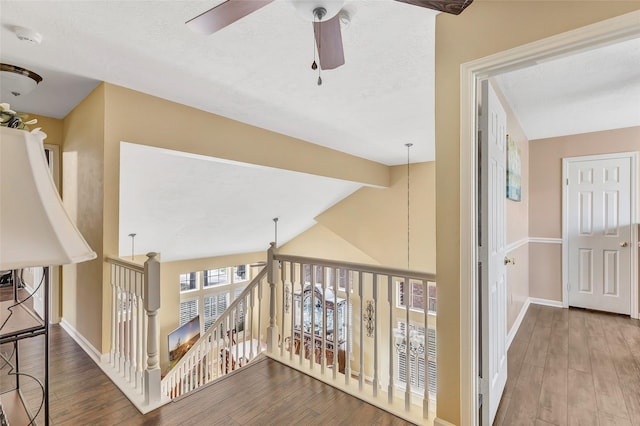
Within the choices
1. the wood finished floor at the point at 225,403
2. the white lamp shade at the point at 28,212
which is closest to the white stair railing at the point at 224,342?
the wood finished floor at the point at 225,403

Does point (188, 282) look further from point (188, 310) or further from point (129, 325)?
point (129, 325)

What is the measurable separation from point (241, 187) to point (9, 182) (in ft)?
13.6

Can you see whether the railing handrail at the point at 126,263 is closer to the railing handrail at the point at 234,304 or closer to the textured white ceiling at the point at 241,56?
the railing handrail at the point at 234,304

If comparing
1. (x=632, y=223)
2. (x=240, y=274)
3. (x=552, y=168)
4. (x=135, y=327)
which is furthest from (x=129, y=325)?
(x=240, y=274)

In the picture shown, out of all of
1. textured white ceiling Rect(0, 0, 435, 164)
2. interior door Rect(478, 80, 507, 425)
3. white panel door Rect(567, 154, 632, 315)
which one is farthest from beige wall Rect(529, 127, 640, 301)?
interior door Rect(478, 80, 507, 425)

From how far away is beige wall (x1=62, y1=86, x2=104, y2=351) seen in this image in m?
2.52

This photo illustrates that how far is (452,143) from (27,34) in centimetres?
259

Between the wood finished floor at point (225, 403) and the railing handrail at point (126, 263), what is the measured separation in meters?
0.87

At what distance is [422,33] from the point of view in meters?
1.83

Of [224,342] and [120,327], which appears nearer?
[120,327]

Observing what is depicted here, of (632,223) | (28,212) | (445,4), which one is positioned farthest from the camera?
(632,223)

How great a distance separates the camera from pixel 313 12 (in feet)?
4.22

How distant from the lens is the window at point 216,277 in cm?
763

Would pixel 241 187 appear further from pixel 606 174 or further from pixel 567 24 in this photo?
pixel 606 174
